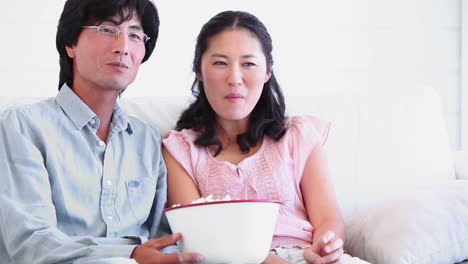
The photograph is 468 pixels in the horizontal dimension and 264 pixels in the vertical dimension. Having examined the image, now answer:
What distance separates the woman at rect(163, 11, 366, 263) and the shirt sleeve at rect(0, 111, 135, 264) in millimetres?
379

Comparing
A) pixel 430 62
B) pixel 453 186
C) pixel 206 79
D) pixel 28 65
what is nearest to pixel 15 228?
pixel 206 79

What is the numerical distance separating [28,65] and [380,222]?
2498 millimetres

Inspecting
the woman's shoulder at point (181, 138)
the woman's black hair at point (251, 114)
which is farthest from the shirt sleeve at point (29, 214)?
the woman's black hair at point (251, 114)

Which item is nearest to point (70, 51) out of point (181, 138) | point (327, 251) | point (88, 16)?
point (88, 16)

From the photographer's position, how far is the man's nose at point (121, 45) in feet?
5.20

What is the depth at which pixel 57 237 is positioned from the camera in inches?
52.2

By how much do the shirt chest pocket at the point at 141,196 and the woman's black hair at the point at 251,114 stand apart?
0.22 m

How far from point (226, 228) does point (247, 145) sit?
65 cm

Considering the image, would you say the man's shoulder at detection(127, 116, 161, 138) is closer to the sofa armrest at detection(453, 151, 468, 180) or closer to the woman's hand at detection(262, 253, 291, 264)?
the woman's hand at detection(262, 253, 291, 264)

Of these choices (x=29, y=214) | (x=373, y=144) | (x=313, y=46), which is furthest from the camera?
(x=313, y=46)

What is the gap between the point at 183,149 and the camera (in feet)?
5.81

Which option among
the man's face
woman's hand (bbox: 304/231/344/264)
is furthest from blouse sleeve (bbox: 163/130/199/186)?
woman's hand (bbox: 304/231/344/264)

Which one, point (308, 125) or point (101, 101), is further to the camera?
point (308, 125)

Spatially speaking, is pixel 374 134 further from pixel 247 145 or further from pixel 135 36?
pixel 135 36
